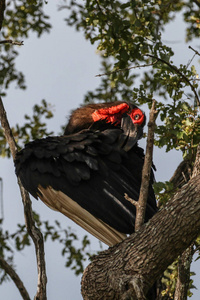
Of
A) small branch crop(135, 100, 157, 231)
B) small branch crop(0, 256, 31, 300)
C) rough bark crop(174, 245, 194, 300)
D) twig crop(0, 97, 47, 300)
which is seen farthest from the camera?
small branch crop(0, 256, 31, 300)

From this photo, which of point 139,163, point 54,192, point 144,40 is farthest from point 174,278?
point 144,40

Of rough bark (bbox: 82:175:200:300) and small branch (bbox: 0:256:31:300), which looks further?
small branch (bbox: 0:256:31:300)

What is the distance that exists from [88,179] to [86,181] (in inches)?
1.4

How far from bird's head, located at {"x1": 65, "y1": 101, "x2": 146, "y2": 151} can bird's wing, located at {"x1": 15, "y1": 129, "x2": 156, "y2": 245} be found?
30 centimetres

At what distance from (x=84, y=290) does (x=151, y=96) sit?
2044 millimetres

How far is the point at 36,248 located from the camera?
4.28 m

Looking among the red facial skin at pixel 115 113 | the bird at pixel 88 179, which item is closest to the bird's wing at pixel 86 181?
the bird at pixel 88 179

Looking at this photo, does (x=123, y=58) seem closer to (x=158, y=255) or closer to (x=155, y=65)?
(x=155, y=65)

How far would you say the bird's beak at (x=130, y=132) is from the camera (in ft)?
15.0

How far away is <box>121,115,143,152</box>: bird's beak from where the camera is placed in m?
4.58

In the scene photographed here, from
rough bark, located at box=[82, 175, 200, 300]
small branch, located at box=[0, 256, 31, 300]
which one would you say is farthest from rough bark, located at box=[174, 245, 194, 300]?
small branch, located at box=[0, 256, 31, 300]

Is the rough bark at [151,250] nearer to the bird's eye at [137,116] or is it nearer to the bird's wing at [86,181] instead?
the bird's wing at [86,181]

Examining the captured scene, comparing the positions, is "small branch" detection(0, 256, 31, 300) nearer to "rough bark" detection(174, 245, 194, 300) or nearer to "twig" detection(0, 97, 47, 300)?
"twig" detection(0, 97, 47, 300)

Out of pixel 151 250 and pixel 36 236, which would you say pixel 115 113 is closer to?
pixel 36 236
